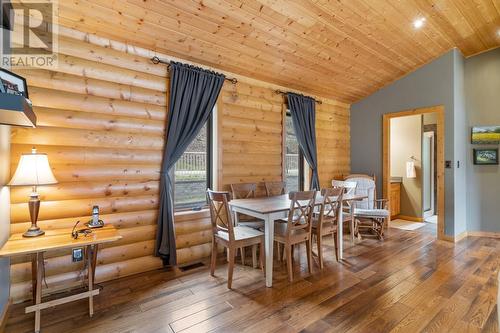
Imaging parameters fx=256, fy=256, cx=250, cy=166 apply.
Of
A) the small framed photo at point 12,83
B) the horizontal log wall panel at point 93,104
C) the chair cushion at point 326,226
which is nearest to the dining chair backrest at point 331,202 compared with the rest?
the chair cushion at point 326,226

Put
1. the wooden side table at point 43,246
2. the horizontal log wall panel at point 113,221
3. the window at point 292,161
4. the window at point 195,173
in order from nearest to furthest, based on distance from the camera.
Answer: the wooden side table at point 43,246 < the horizontal log wall panel at point 113,221 < the window at point 195,173 < the window at point 292,161

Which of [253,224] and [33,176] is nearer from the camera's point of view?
[33,176]

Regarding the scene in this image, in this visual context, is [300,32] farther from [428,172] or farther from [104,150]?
[428,172]

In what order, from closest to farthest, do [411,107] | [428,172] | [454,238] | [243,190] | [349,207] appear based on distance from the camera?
[243,190] → [349,207] → [454,238] → [411,107] → [428,172]

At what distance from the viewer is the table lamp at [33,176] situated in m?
2.05

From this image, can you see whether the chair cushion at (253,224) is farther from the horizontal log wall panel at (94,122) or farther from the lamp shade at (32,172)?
the lamp shade at (32,172)

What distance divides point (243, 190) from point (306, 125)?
1.77 meters

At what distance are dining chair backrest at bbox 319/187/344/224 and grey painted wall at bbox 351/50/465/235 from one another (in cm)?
234

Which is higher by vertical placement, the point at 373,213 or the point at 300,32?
the point at 300,32

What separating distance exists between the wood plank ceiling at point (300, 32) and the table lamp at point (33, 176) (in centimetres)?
137

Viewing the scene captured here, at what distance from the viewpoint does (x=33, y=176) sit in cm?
208

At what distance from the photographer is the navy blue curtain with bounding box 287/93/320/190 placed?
441 cm

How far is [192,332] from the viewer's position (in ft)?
6.39

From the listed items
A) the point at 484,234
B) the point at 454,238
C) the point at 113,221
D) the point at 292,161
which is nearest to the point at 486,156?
the point at 484,234
